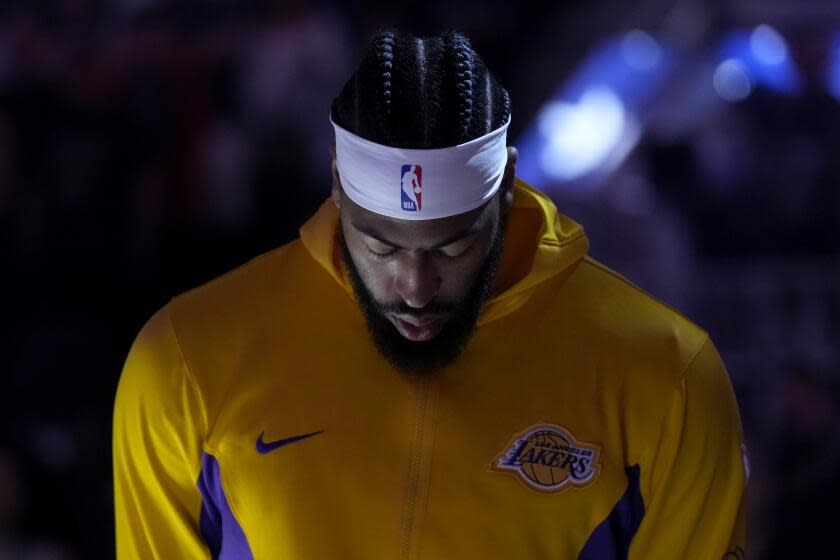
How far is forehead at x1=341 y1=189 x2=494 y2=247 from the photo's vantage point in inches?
82.5

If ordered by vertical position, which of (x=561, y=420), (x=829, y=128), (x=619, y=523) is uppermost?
(x=561, y=420)

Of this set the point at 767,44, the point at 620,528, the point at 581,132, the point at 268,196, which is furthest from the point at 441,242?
the point at 767,44

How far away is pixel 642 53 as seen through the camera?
5.85m

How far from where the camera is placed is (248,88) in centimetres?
485

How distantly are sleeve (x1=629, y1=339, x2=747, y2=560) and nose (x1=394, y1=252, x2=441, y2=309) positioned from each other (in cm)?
46

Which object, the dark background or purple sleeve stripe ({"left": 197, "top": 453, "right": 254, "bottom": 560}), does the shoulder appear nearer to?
purple sleeve stripe ({"left": 197, "top": 453, "right": 254, "bottom": 560})

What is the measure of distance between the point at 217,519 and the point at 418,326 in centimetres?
52

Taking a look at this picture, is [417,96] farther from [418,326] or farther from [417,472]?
[417,472]

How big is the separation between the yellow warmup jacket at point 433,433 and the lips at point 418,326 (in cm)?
10

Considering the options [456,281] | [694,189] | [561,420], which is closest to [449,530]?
[561,420]

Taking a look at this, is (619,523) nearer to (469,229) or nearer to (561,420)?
(561,420)

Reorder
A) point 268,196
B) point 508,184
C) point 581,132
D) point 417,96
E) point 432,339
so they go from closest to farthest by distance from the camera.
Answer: point 417,96
point 432,339
point 508,184
point 268,196
point 581,132

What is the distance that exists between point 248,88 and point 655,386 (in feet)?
9.88

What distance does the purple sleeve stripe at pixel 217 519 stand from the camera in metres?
2.19
